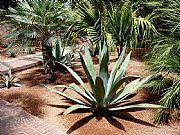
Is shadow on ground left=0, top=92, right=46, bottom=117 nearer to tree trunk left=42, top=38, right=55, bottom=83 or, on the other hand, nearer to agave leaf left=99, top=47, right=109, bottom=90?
tree trunk left=42, top=38, right=55, bottom=83

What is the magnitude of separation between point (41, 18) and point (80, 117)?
1858 millimetres

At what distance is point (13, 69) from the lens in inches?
236

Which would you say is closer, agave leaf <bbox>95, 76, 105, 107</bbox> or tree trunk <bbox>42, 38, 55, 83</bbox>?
agave leaf <bbox>95, 76, 105, 107</bbox>

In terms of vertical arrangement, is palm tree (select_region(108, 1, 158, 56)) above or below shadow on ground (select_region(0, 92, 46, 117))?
above

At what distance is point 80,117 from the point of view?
12.9 feet

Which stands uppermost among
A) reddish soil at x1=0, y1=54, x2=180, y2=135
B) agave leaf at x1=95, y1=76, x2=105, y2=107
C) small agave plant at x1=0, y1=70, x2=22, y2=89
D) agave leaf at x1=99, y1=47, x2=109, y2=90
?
agave leaf at x1=99, y1=47, x2=109, y2=90

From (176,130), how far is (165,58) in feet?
3.25

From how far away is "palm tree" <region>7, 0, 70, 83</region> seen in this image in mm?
4664

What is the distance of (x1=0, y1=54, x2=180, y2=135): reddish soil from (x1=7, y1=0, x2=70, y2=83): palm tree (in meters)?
0.95

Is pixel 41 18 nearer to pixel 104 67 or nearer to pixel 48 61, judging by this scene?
pixel 48 61

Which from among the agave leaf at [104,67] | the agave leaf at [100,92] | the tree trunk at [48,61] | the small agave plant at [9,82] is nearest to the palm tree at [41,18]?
the tree trunk at [48,61]

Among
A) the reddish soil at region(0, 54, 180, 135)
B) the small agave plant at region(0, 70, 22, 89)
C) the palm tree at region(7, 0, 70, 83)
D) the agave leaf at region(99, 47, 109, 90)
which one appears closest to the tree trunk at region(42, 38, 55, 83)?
the palm tree at region(7, 0, 70, 83)

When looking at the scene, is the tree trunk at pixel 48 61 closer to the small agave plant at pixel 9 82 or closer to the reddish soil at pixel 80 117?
the reddish soil at pixel 80 117

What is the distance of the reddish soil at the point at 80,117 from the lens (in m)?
3.60
